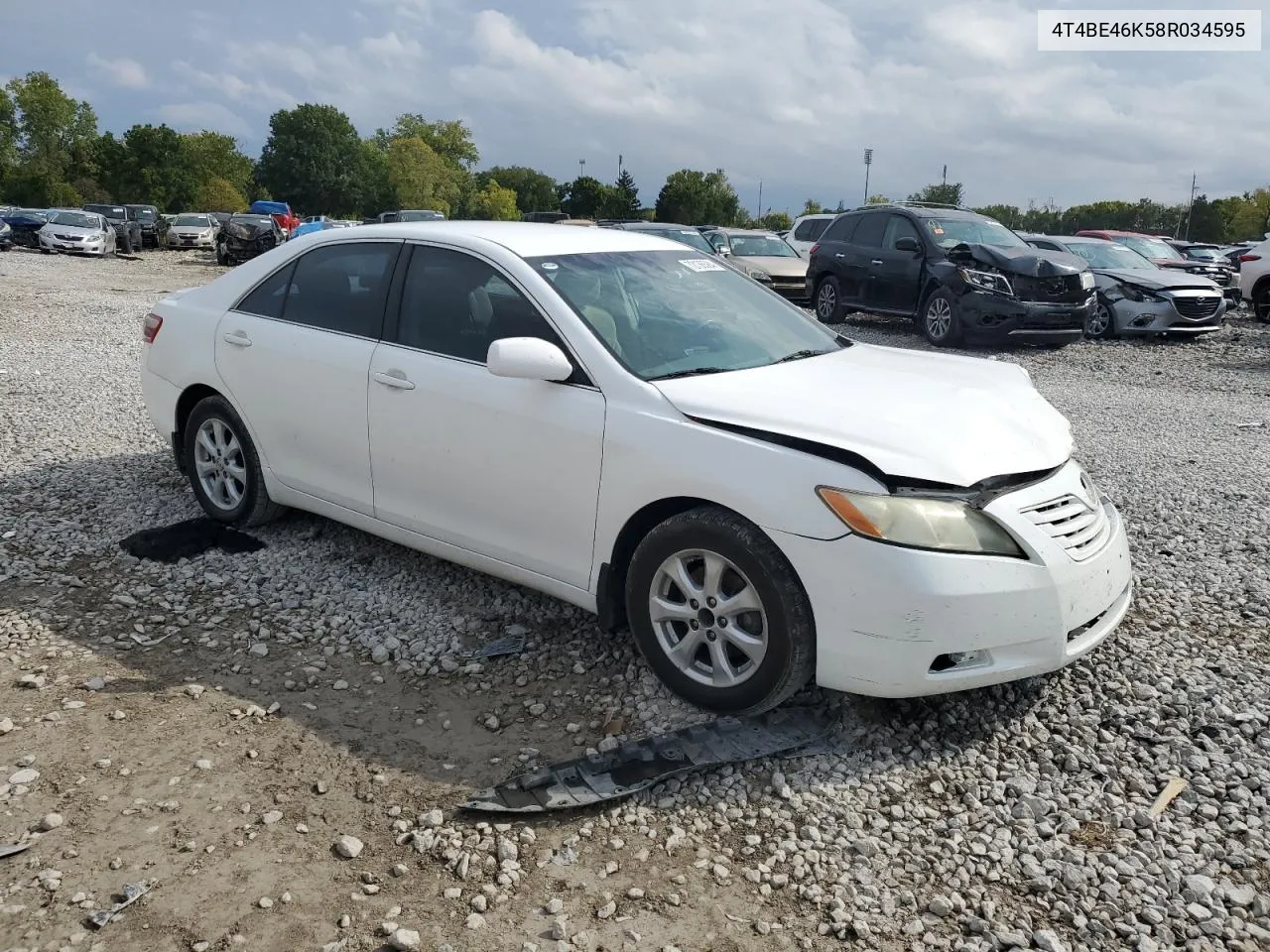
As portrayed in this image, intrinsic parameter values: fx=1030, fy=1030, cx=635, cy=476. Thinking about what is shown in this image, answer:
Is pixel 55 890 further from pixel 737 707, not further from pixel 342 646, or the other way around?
pixel 737 707

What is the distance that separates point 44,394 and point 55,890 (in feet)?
24.8

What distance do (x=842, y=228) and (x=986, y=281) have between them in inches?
122

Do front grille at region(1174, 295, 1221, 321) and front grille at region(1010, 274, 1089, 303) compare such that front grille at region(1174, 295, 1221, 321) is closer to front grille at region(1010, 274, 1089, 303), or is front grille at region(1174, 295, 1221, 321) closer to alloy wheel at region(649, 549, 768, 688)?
front grille at region(1010, 274, 1089, 303)

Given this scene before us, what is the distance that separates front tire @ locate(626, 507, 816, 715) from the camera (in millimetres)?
3371

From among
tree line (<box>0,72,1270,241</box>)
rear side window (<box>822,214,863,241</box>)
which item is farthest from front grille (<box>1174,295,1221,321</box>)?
tree line (<box>0,72,1270,241</box>)

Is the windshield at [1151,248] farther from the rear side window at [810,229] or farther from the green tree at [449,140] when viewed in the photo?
the green tree at [449,140]

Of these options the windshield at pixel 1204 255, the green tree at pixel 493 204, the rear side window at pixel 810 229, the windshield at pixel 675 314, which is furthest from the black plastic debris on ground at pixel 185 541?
the green tree at pixel 493 204

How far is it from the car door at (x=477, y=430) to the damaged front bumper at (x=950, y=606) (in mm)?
922

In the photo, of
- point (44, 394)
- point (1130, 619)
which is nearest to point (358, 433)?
point (1130, 619)

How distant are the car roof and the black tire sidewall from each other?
1.02 meters

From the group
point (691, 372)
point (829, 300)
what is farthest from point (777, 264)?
point (691, 372)

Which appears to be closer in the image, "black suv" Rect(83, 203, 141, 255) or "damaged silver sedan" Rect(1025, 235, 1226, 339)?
"damaged silver sedan" Rect(1025, 235, 1226, 339)

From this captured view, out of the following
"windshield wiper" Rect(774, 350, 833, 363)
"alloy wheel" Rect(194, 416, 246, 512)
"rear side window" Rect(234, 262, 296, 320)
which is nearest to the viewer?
"windshield wiper" Rect(774, 350, 833, 363)

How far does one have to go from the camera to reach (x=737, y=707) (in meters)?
3.57
